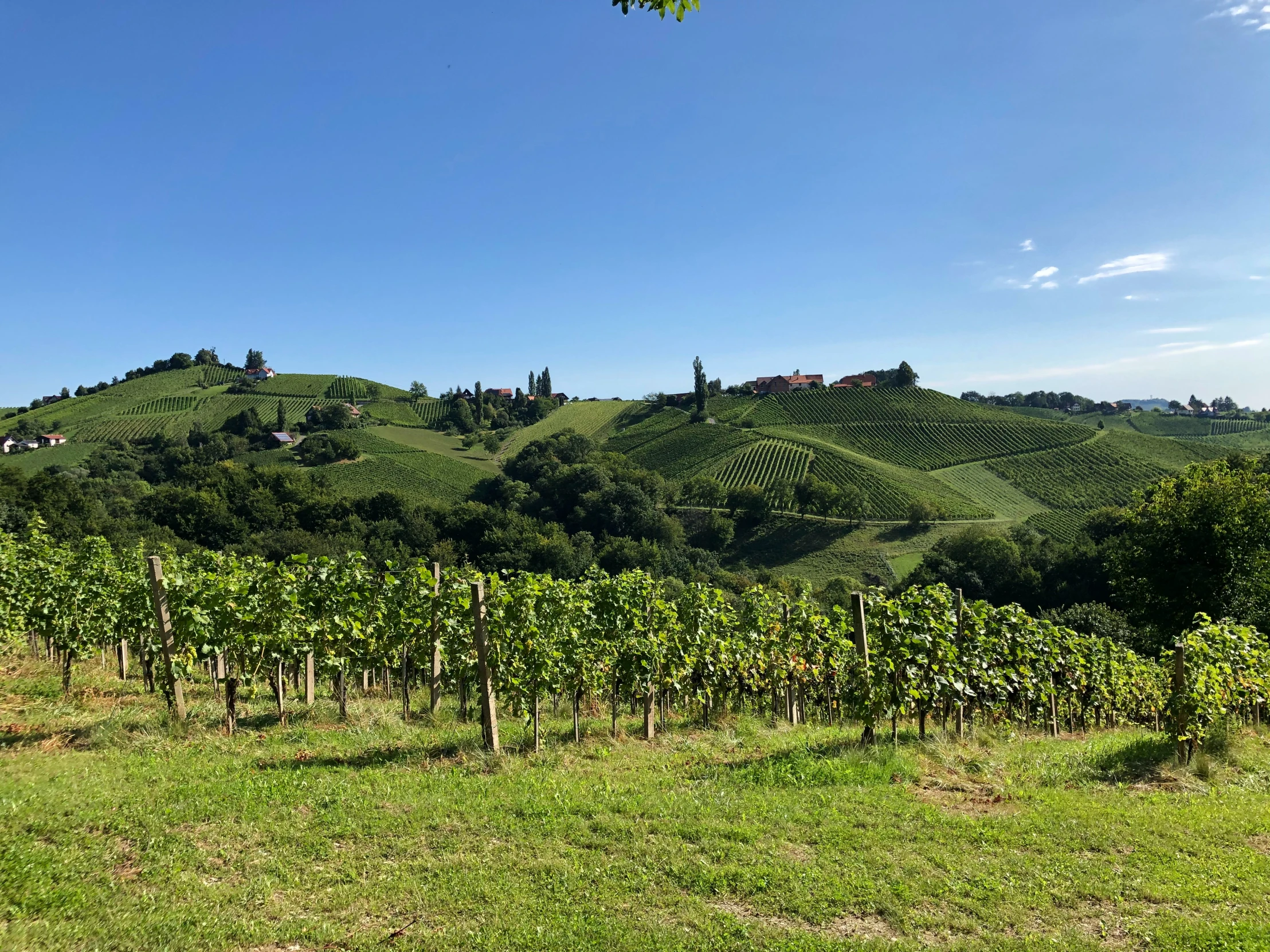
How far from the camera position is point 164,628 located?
8281 millimetres

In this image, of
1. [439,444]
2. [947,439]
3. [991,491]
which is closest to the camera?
[991,491]

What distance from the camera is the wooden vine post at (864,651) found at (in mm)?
8938

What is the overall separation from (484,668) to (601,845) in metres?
3.19

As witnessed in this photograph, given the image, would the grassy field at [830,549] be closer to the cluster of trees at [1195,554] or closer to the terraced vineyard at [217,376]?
the cluster of trees at [1195,554]

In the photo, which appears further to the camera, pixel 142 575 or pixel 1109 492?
pixel 1109 492

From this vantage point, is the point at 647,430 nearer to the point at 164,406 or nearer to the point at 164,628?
the point at 164,406

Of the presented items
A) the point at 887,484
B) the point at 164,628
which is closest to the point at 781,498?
the point at 887,484

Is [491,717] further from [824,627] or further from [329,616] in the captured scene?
[824,627]

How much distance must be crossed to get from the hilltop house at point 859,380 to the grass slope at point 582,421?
41189 millimetres

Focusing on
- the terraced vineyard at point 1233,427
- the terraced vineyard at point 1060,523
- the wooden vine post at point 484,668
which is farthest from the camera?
the terraced vineyard at point 1233,427

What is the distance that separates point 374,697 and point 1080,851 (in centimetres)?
1188

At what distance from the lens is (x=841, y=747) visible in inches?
345

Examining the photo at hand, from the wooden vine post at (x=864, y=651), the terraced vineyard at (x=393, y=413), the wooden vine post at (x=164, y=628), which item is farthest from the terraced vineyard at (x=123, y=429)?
the wooden vine post at (x=864, y=651)

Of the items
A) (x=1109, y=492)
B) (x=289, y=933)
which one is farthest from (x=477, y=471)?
(x=289, y=933)
